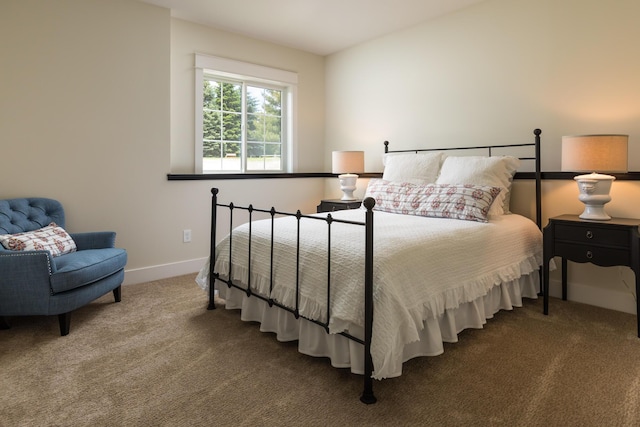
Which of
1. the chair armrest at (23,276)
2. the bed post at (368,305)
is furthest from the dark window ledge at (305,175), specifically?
the bed post at (368,305)

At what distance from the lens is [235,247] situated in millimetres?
2635

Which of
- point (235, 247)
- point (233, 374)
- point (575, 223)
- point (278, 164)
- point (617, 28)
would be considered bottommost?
point (233, 374)

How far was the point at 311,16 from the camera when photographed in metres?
3.74

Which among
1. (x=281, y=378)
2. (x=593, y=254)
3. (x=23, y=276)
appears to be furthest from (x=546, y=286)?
(x=23, y=276)

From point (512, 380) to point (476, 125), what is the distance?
2386mm

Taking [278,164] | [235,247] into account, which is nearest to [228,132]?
[278,164]

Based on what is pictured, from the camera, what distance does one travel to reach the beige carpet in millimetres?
1599

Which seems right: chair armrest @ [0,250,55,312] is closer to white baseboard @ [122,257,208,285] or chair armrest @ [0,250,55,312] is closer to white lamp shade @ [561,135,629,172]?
white baseboard @ [122,257,208,285]

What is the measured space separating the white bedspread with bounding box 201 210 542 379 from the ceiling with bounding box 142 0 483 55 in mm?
→ 2022

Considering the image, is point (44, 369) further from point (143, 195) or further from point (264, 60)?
point (264, 60)

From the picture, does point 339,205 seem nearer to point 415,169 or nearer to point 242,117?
point 415,169

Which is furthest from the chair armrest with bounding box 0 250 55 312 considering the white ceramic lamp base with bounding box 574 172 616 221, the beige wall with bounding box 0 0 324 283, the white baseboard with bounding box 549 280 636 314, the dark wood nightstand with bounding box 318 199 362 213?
the white baseboard with bounding box 549 280 636 314

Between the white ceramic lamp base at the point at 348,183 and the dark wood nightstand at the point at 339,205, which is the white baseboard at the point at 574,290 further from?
the white ceramic lamp base at the point at 348,183

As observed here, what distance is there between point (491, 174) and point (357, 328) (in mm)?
1850
